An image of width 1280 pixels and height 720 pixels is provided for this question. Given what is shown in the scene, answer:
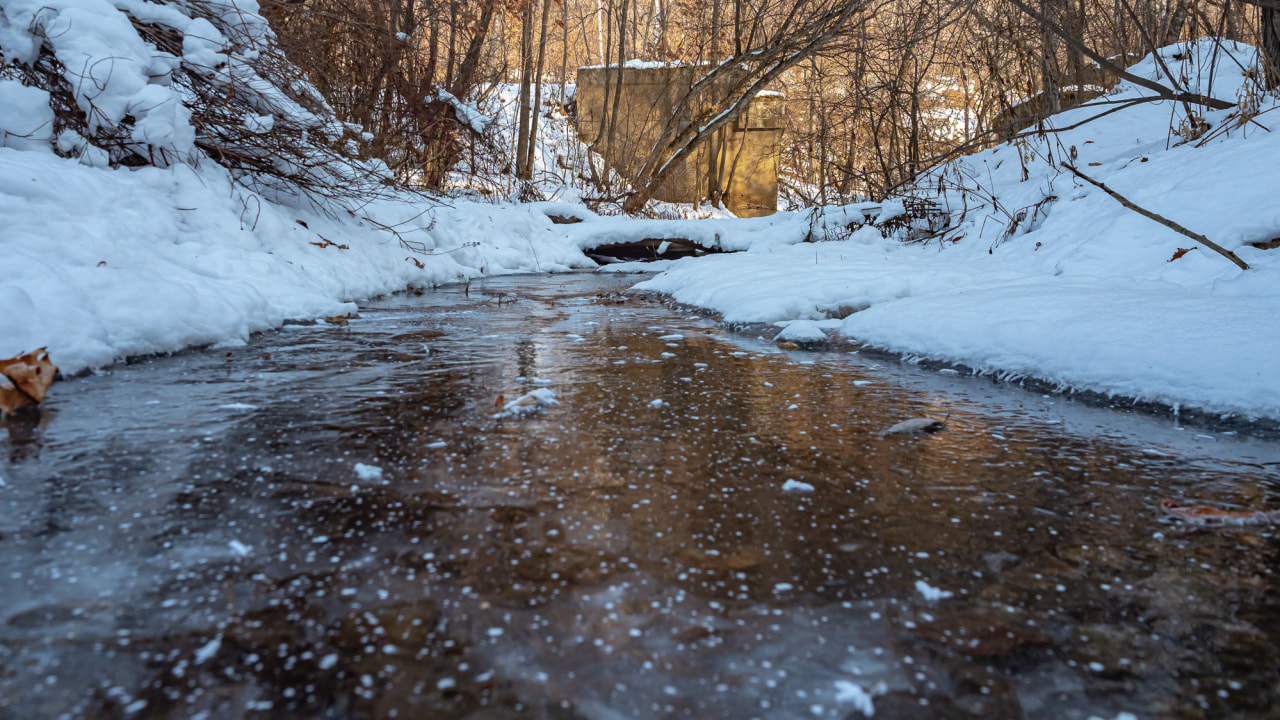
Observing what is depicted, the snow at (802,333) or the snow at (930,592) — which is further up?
the snow at (802,333)

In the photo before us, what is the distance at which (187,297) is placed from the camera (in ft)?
11.5

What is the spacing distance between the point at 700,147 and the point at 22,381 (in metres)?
15.5

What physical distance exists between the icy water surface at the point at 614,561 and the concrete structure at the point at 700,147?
541 inches

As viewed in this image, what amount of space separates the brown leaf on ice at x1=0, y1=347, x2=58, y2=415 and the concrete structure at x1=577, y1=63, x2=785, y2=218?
13536mm

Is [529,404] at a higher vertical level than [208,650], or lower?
higher

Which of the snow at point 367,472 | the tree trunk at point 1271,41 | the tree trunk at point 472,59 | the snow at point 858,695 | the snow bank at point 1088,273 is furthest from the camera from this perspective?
the tree trunk at point 472,59

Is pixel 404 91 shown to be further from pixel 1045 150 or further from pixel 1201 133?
pixel 1201 133

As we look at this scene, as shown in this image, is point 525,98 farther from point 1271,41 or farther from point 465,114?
point 1271,41

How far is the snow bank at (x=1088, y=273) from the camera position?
9.36 feet

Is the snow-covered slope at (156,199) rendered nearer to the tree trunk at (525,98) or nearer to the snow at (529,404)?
the snow at (529,404)

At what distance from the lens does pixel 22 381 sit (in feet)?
7.95

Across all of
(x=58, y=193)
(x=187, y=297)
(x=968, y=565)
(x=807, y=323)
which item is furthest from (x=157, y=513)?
(x=807, y=323)

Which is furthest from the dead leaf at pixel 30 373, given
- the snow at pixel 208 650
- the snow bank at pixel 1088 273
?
the snow bank at pixel 1088 273

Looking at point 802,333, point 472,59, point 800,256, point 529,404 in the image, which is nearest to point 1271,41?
point 800,256
